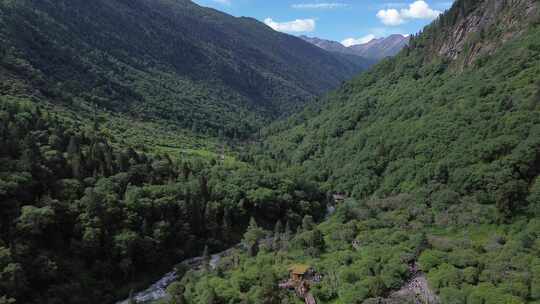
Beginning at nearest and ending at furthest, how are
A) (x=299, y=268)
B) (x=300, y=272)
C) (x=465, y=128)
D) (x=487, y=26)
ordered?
(x=300, y=272)
(x=299, y=268)
(x=465, y=128)
(x=487, y=26)

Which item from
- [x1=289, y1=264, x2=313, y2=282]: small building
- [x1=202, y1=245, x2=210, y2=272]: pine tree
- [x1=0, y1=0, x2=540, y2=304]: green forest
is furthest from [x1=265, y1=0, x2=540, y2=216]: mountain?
[x1=202, y1=245, x2=210, y2=272]: pine tree

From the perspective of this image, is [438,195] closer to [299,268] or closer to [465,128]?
[465,128]

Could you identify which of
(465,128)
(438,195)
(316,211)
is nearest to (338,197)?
(316,211)

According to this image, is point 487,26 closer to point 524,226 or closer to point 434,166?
point 434,166

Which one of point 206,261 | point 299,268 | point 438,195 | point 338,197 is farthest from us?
point 338,197

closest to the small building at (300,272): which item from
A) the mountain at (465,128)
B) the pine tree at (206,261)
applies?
the pine tree at (206,261)

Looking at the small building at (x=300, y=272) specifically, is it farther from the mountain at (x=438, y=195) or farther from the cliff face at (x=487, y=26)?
the cliff face at (x=487, y=26)
